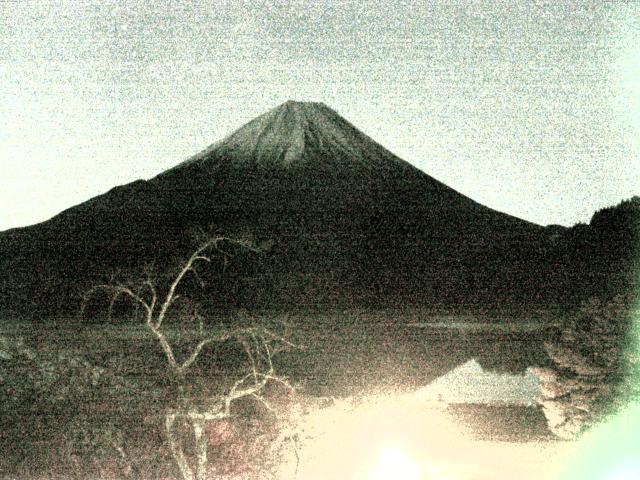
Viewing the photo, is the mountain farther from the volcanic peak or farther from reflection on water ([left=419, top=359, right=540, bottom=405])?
reflection on water ([left=419, top=359, right=540, bottom=405])

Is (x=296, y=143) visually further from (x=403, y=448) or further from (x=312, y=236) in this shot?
(x=403, y=448)

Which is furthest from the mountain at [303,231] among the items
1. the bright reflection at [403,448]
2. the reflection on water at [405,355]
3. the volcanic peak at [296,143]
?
the bright reflection at [403,448]

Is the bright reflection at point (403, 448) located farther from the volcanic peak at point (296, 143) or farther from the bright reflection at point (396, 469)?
the volcanic peak at point (296, 143)

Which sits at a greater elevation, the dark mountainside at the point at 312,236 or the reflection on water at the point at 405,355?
the dark mountainside at the point at 312,236

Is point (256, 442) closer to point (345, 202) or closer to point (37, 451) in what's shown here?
point (37, 451)

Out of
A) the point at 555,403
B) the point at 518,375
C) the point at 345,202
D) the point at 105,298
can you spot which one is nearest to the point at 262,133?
the point at 345,202

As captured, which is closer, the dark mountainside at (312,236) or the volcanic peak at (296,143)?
the dark mountainside at (312,236)

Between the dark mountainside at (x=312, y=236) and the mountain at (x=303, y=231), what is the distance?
0.16 meters

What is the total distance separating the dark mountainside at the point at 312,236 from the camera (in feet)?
159

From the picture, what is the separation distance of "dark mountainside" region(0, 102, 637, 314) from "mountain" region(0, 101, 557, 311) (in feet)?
0.52

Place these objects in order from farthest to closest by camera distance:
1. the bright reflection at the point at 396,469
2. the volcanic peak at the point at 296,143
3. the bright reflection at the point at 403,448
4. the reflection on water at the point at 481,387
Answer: the volcanic peak at the point at 296,143, the reflection on water at the point at 481,387, the bright reflection at the point at 403,448, the bright reflection at the point at 396,469

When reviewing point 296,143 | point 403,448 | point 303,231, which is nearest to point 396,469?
point 403,448

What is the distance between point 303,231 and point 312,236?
1.35 meters

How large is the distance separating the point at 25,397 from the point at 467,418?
35.7 ft
